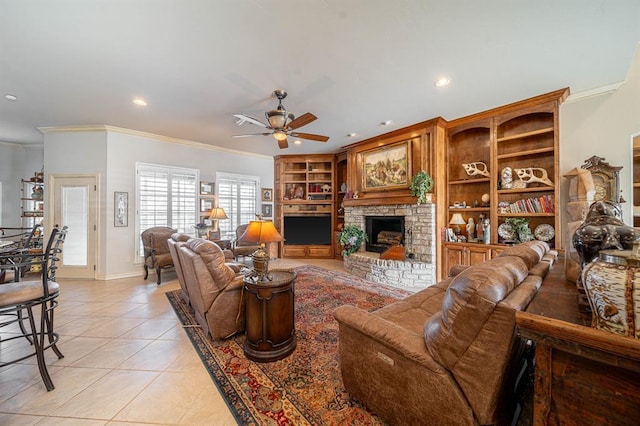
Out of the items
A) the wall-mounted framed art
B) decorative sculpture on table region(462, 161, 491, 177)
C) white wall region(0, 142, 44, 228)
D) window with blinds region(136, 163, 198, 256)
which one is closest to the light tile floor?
the wall-mounted framed art

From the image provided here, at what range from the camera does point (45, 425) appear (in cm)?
151

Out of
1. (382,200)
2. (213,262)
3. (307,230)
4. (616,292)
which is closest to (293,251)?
(307,230)

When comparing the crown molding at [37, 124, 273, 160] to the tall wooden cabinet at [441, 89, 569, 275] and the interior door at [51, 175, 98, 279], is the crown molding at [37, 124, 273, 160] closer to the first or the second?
the interior door at [51, 175, 98, 279]

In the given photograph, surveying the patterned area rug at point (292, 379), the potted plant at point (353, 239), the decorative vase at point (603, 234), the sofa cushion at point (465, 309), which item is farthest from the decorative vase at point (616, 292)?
the potted plant at point (353, 239)

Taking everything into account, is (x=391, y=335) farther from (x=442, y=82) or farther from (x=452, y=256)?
(x=452, y=256)

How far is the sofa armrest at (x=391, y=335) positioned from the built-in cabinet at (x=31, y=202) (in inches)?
314

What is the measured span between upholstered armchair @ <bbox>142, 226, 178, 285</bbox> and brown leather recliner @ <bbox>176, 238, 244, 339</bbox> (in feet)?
8.07

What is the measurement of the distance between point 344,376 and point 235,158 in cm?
605

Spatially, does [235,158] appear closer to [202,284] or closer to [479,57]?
[202,284]

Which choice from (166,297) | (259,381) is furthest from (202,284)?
(166,297)

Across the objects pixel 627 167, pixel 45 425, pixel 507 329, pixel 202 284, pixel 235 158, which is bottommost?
pixel 45 425

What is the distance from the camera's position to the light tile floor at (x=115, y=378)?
159 centimetres

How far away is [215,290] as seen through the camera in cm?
240

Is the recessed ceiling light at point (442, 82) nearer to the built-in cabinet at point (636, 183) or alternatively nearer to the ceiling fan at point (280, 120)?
the ceiling fan at point (280, 120)
